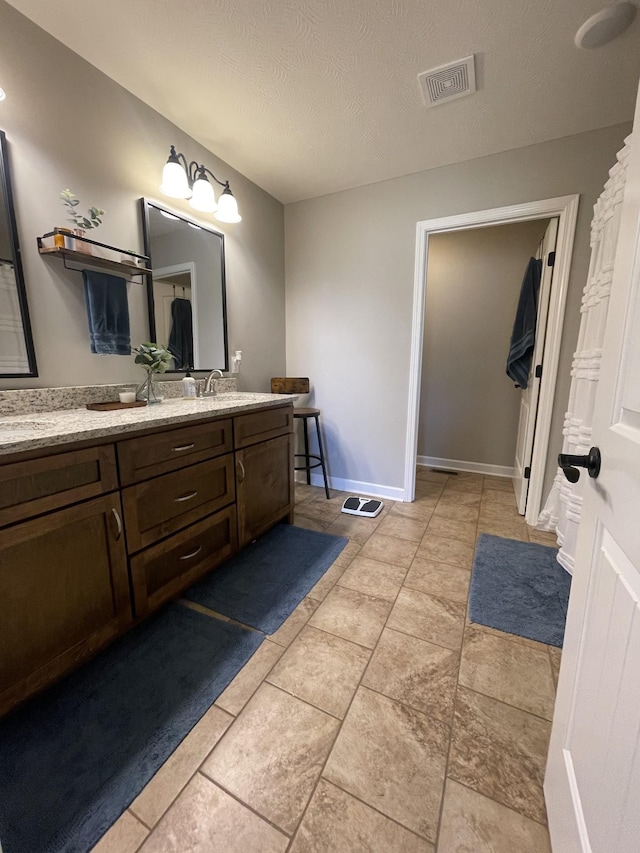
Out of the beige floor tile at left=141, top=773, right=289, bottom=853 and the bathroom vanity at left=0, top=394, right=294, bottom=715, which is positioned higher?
the bathroom vanity at left=0, top=394, right=294, bottom=715

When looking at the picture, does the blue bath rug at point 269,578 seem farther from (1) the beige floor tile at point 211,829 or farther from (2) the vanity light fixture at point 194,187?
(2) the vanity light fixture at point 194,187

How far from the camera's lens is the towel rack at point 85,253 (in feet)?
4.66

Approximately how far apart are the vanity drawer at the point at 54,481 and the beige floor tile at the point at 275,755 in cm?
88

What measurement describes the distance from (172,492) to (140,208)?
154 centimetres

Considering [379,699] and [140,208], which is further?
[140,208]

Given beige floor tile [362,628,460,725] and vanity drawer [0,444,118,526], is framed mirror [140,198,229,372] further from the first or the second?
beige floor tile [362,628,460,725]

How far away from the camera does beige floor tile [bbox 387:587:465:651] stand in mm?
1427

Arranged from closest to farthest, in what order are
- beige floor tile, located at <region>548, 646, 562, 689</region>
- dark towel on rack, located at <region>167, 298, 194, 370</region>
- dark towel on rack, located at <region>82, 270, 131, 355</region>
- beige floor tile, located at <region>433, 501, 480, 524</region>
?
beige floor tile, located at <region>548, 646, 562, 689</region>, dark towel on rack, located at <region>82, 270, 131, 355</region>, dark towel on rack, located at <region>167, 298, 194, 370</region>, beige floor tile, located at <region>433, 501, 480, 524</region>

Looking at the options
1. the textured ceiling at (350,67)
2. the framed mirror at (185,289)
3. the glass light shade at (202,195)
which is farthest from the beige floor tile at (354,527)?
the textured ceiling at (350,67)

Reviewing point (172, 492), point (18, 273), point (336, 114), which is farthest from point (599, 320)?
point (18, 273)

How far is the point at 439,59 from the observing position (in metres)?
1.52

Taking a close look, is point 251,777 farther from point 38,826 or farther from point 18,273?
point 18,273

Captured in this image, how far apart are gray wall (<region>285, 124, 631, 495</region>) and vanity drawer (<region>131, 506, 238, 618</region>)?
1.50m

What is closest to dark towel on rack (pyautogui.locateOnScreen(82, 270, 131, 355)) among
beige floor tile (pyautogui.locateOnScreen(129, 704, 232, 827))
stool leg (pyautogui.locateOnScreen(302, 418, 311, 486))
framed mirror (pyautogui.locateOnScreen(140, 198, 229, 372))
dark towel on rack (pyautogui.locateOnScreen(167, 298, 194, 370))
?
framed mirror (pyautogui.locateOnScreen(140, 198, 229, 372))
